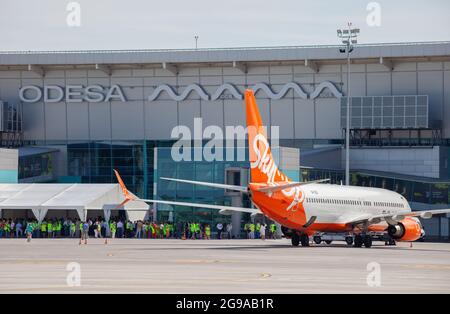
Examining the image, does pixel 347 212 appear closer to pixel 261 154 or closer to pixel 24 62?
pixel 261 154

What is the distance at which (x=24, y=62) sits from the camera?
4195 inches

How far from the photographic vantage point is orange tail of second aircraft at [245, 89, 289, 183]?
56.2 meters

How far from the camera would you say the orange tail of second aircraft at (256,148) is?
5616cm

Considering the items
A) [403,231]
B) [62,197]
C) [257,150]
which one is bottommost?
[403,231]

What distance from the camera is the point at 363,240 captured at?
64688 mm

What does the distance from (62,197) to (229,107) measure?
27878 millimetres

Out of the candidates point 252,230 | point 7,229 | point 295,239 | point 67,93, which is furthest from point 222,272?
point 67,93

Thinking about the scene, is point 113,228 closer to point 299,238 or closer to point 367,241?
point 299,238

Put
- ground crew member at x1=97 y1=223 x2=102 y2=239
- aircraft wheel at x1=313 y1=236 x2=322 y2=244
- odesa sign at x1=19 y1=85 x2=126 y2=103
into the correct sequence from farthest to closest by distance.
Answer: odesa sign at x1=19 y1=85 x2=126 y2=103
ground crew member at x1=97 y1=223 x2=102 y2=239
aircraft wheel at x1=313 y1=236 x2=322 y2=244

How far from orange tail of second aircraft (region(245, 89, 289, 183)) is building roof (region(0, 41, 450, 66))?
44820mm
